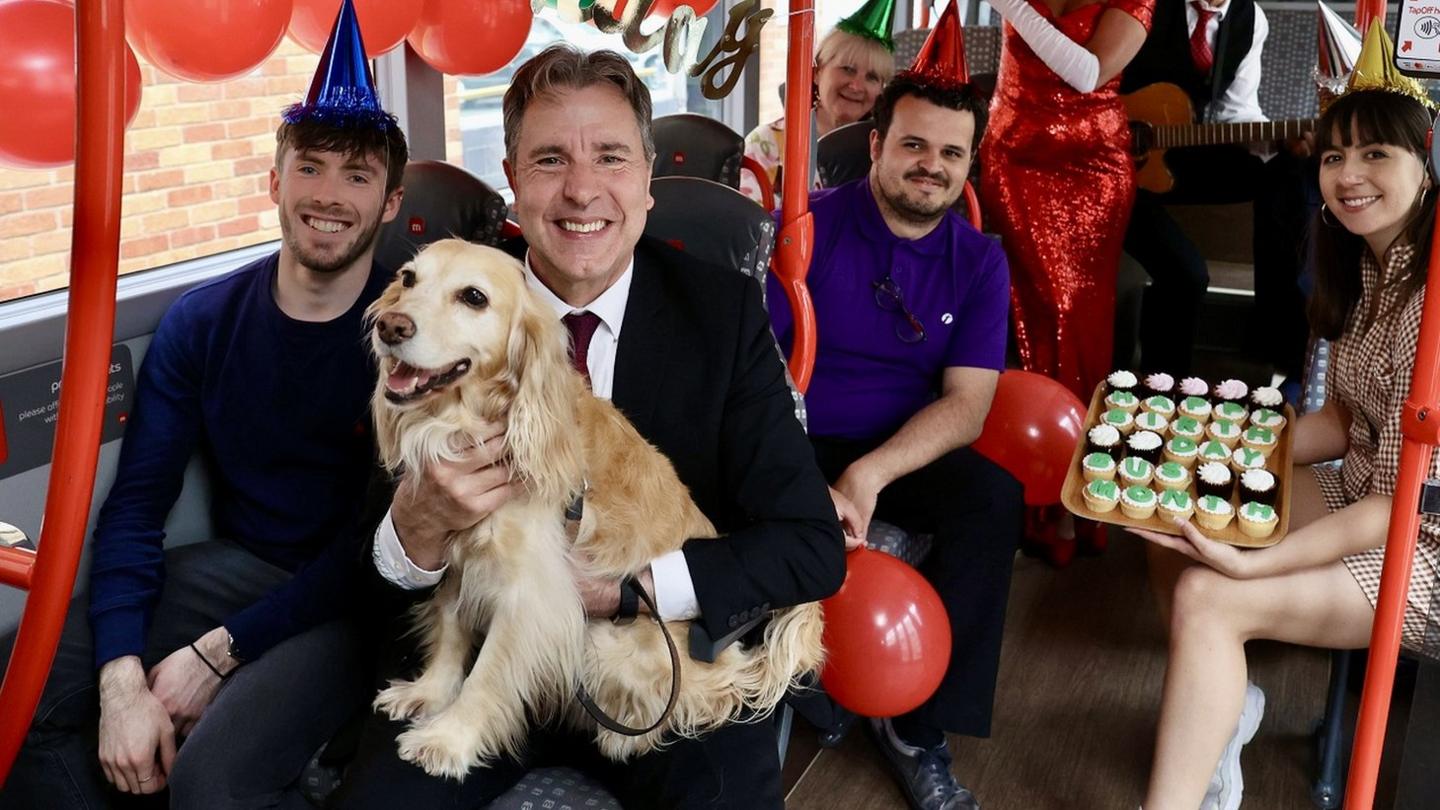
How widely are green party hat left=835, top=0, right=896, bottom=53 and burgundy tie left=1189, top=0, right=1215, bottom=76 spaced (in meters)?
1.29

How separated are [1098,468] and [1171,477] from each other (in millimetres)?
160

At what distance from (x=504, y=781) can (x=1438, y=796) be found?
122cm

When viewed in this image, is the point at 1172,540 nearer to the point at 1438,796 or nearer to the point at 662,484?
the point at 1438,796

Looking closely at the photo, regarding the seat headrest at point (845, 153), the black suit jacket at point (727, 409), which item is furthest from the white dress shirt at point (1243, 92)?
the black suit jacket at point (727, 409)

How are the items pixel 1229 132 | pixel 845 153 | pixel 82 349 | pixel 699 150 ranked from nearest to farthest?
pixel 82 349 → pixel 699 150 → pixel 845 153 → pixel 1229 132

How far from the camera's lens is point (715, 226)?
225cm

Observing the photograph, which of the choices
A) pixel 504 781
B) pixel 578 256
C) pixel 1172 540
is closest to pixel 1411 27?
pixel 1172 540

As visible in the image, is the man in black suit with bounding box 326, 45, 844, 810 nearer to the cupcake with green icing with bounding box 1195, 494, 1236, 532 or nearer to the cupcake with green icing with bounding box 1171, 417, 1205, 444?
the cupcake with green icing with bounding box 1195, 494, 1236, 532

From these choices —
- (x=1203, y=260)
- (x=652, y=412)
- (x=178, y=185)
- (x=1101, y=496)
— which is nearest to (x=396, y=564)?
(x=652, y=412)

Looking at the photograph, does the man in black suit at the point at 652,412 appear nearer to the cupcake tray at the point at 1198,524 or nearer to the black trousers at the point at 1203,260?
the cupcake tray at the point at 1198,524

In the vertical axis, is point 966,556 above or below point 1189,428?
below

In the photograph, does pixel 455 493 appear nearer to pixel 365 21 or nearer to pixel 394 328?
pixel 394 328

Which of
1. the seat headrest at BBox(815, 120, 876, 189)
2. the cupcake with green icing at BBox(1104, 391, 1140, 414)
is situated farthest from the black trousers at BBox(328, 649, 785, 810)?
the seat headrest at BBox(815, 120, 876, 189)

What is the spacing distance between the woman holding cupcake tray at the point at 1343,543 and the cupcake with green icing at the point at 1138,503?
0.10 ft
